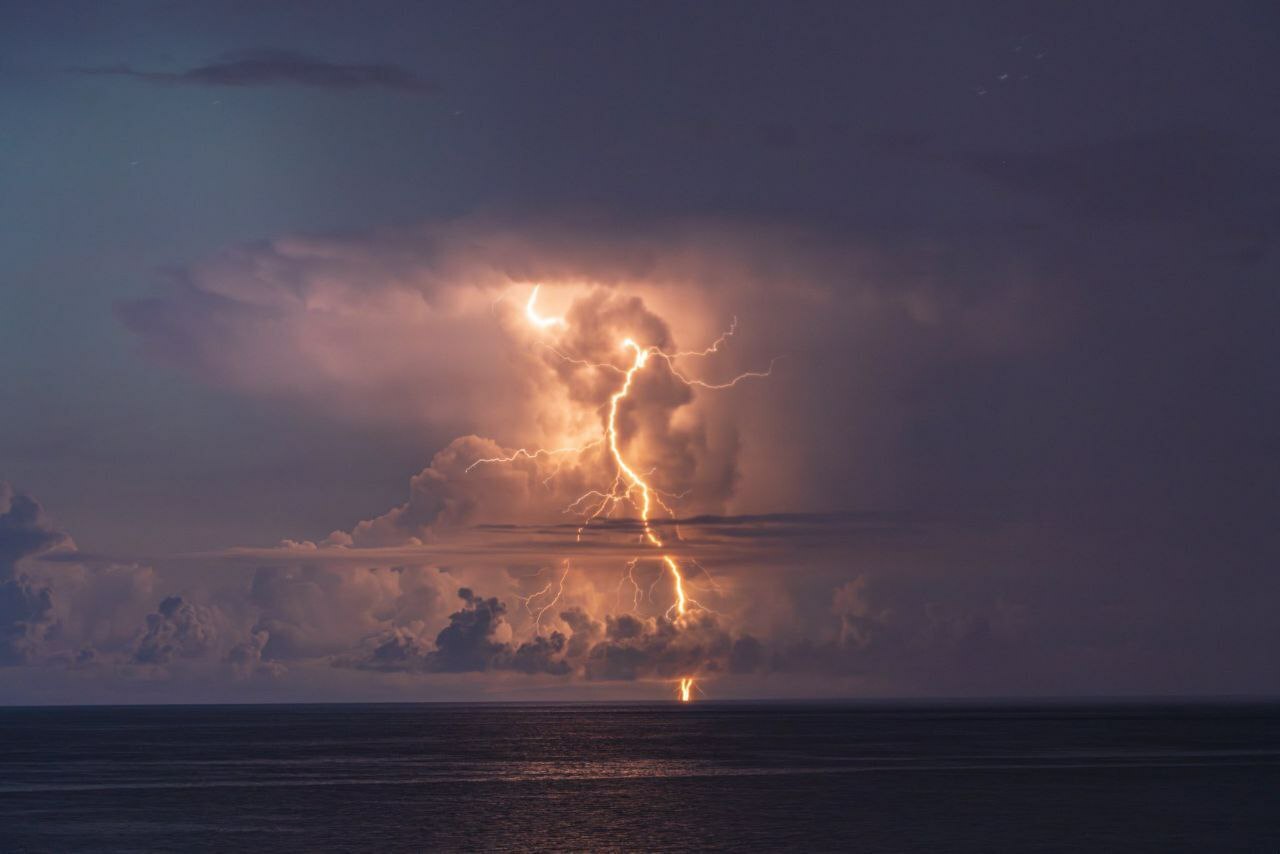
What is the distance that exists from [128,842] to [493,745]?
108708mm

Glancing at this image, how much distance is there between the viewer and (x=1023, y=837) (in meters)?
69.3

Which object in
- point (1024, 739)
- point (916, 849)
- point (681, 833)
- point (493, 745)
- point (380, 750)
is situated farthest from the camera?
point (1024, 739)

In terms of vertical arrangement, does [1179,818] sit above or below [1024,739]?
below

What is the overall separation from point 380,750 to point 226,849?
9877 centimetres

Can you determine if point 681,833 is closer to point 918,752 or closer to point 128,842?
point 128,842

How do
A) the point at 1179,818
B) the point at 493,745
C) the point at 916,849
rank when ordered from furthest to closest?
the point at 493,745 < the point at 1179,818 < the point at 916,849

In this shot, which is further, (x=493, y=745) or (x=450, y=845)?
(x=493, y=745)

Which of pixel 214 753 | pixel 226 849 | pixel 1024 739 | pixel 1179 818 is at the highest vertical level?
pixel 1024 739

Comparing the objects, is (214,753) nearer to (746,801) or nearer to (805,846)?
(746,801)

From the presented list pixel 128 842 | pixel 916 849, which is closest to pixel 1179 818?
pixel 916 849

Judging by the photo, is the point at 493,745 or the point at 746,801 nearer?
the point at 746,801

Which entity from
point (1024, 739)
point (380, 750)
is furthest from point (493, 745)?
point (1024, 739)

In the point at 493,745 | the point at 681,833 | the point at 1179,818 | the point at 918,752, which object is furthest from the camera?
the point at 493,745

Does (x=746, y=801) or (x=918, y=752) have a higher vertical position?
(x=918, y=752)
